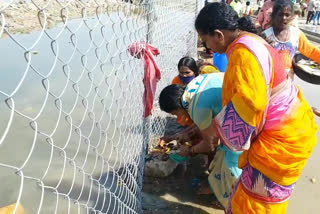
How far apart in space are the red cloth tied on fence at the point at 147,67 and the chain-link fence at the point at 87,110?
61 millimetres

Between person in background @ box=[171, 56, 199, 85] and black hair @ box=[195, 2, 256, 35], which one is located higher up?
black hair @ box=[195, 2, 256, 35]

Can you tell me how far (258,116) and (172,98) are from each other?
3.46 feet

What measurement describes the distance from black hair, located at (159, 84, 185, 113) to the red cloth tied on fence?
0.25m

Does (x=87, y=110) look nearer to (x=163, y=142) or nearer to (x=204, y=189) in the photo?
(x=204, y=189)

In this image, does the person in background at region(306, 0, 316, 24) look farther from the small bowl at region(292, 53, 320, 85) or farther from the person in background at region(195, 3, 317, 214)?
the person in background at region(195, 3, 317, 214)

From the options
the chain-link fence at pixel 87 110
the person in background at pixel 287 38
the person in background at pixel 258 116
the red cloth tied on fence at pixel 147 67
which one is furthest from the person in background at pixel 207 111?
Result: the person in background at pixel 287 38

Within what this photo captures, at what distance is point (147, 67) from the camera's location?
8.80 ft

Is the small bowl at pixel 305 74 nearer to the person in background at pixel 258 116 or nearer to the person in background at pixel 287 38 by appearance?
the person in background at pixel 287 38

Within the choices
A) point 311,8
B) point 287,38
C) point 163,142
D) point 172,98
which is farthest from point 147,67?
point 311,8

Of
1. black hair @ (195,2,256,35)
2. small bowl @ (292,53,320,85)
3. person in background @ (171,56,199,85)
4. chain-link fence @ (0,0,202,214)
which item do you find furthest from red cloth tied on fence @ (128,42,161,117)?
small bowl @ (292,53,320,85)

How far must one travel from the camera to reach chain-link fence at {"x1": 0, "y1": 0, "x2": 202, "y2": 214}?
4.62 ft

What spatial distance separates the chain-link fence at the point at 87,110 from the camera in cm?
141

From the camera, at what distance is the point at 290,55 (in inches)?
131

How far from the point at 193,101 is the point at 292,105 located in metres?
0.78
